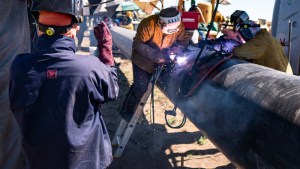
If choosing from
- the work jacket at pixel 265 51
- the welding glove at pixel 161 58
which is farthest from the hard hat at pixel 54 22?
the work jacket at pixel 265 51

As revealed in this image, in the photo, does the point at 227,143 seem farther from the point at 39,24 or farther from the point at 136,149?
the point at 136,149

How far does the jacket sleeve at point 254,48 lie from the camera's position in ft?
11.9

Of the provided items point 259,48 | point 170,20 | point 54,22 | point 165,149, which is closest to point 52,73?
point 54,22

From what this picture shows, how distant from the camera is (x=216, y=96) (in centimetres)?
258

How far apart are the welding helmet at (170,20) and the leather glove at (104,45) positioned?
155 cm

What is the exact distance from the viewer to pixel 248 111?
6.95ft

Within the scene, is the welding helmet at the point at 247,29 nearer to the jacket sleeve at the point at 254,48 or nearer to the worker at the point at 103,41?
the jacket sleeve at the point at 254,48

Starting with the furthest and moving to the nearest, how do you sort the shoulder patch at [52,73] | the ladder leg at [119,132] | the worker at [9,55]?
the ladder leg at [119,132] < the worker at [9,55] < the shoulder patch at [52,73]

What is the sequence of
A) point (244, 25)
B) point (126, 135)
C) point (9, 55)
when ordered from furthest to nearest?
point (126, 135) < point (244, 25) < point (9, 55)

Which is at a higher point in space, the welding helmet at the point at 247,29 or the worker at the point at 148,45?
the welding helmet at the point at 247,29

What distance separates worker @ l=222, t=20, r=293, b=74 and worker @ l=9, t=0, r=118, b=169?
201 centimetres

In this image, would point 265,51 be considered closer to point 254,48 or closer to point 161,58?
point 254,48

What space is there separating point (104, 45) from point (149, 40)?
6.83ft

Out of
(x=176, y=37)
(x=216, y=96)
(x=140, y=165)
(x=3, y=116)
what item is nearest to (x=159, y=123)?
(x=140, y=165)
